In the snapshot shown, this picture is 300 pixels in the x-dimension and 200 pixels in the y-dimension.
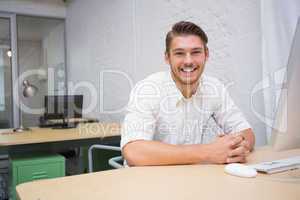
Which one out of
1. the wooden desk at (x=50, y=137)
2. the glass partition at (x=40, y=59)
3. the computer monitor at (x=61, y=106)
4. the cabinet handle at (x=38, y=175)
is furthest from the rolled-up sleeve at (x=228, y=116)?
the glass partition at (x=40, y=59)

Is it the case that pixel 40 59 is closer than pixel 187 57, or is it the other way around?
pixel 187 57

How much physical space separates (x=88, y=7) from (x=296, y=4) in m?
3.65

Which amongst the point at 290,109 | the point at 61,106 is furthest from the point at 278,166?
the point at 61,106

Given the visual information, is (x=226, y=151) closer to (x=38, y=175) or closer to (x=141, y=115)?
(x=141, y=115)

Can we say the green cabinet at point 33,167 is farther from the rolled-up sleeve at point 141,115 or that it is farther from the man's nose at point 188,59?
the man's nose at point 188,59

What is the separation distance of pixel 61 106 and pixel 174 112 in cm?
199

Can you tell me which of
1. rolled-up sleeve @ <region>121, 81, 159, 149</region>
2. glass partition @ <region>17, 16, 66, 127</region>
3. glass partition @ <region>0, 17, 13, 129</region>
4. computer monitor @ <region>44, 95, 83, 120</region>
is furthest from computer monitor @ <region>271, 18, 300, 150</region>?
glass partition @ <region>0, 17, 13, 129</region>

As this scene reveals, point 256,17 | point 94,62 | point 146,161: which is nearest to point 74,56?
point 94,62

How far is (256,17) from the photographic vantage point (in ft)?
6.66

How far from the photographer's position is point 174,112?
149 centimetres

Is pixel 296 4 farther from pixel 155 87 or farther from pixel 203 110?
pixel 155 87

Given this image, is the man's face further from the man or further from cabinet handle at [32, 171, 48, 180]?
cabinet handle at [32, 171, 48, 180]

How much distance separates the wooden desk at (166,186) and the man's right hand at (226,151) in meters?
0.07

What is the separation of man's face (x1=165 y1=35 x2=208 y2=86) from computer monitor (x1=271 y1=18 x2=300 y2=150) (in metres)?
0.64
